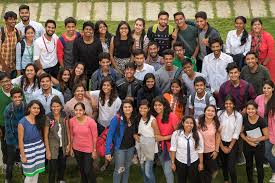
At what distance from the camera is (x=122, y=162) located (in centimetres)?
712

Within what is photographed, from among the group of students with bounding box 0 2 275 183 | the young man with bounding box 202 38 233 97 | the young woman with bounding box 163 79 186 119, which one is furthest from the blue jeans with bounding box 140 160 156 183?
the young man with bounding box 202 38 233 97

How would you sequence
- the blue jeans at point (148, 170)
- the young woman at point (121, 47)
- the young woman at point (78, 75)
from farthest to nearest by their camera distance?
1. the young woman at point (121, 47)
2. the young woman at point (78, 75)
3. the blue jeans at point (148, 170)

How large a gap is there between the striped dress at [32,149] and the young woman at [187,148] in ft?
5.96

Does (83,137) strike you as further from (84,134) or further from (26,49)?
(26,49)

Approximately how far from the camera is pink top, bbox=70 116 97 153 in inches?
273

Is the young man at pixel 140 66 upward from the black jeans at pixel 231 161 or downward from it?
upward

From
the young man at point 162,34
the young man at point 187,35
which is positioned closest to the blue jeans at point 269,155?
the young man at point 187,35

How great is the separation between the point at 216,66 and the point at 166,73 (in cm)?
84

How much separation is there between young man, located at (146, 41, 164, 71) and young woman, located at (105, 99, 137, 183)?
5.33ft

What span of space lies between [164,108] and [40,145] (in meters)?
1.79

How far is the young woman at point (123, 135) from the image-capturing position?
6934 mm

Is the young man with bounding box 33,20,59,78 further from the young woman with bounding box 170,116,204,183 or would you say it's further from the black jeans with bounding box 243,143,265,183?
the black jeans with bounding box 243,143,265,183

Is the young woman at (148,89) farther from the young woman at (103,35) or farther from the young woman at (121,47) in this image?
the young woman at (103,35)

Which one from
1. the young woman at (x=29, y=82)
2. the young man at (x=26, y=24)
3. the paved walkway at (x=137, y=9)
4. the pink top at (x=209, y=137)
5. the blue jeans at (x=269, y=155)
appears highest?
the paved walkway at (x=137, y=9)
